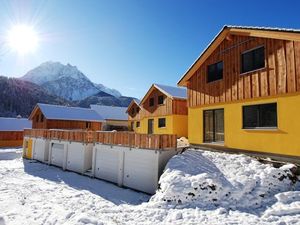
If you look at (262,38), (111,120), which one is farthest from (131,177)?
(111,120)

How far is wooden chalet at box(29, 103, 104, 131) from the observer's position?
3553 cm

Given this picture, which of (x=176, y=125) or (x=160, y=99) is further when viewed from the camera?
(x=160, y=99)

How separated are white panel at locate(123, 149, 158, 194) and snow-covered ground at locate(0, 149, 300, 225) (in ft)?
2.25

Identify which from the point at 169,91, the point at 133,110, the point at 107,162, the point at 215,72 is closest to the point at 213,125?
the point at 215,72

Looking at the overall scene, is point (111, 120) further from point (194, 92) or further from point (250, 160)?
point (250, 160)

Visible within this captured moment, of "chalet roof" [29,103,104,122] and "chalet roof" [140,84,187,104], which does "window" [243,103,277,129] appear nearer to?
"chalet roof" [140,84,187,104]

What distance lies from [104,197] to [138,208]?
9.87ft

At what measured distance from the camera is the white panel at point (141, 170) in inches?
522

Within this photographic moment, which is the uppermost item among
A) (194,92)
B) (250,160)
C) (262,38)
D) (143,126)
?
(262,38)

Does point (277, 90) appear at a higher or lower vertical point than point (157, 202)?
higher

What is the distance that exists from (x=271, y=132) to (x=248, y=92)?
2436 mm

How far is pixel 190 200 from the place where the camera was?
10.1 m

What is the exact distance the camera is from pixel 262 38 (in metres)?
12.4

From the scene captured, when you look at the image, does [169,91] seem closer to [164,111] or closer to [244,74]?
[164,111]
